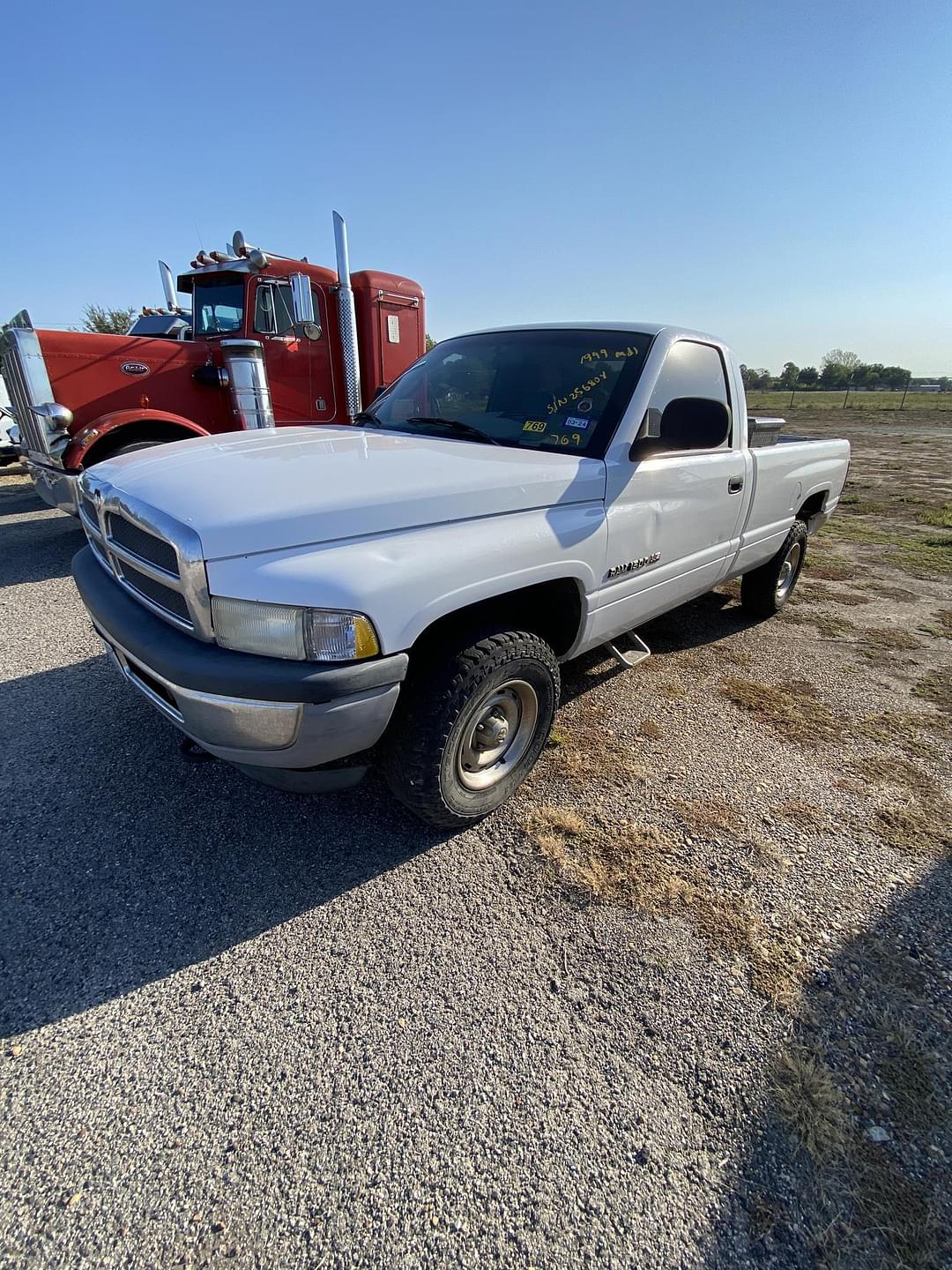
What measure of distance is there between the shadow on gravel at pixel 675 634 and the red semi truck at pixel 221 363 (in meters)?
3.80

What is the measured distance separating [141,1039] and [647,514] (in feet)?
8.76

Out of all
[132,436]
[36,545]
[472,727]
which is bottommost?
[36,545]

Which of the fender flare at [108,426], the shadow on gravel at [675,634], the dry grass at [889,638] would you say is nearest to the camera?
the shadow on gravel at [675,634]

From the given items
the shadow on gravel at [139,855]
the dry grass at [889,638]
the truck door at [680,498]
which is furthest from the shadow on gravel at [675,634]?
the shadow on gravel at [139,855]

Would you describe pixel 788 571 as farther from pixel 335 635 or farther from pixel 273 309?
pixel 273 309

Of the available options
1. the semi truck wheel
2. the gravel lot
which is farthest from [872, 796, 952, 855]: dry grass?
the semi truck wheel

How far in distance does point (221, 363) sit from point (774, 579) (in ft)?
18.2

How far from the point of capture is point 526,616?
2646 millimetres

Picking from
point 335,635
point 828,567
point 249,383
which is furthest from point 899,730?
point 249,383

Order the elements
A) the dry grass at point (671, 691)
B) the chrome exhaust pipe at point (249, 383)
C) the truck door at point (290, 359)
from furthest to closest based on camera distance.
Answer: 1. the truck door at point (290, 359)
2. the chrome exhaust pipe at point (249, 383)
3. the dry grass at point (671, 691)

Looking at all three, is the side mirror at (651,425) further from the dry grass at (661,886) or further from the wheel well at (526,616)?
the dry grass at (661,886)

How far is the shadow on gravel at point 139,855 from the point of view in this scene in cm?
191

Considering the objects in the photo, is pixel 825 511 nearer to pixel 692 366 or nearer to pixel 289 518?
pixel 692 366

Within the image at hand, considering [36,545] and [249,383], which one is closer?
[249,383]
